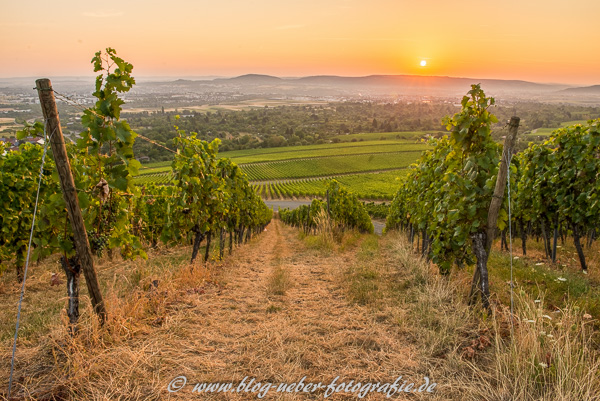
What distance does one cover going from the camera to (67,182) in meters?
3.23

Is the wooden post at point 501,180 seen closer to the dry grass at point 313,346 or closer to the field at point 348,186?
the dry grass at point 313,346

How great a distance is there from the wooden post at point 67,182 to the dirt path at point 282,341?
3.56ft

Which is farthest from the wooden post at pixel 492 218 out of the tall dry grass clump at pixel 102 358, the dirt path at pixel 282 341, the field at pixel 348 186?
the field at pixel 348 186

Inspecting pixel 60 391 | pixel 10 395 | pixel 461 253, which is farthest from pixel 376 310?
pixel 10 395

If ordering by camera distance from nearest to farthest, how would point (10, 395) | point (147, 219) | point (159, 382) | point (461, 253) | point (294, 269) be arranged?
point (10, 395), point (159, 382), point (461, 253), point (294, 269), point (147, 219)

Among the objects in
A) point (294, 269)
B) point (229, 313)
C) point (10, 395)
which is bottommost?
point (294, 269)

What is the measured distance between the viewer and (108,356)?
328 cm

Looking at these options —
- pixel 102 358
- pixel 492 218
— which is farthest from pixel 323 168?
pixel 102 358

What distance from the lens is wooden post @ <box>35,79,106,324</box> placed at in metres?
3.05

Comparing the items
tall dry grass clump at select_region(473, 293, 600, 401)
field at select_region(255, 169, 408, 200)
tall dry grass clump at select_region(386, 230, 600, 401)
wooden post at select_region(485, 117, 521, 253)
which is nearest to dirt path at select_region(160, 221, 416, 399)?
tall dry grass clump at select_region(386, 230, 600, 401)

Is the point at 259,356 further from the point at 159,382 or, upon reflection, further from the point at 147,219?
the point at 147,219

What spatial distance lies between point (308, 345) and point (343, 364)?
45cm

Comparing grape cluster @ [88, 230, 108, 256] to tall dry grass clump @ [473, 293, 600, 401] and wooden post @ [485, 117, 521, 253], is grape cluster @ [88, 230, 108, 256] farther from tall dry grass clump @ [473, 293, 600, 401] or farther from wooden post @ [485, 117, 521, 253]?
wooden post @ [485, 117, 521, 253]

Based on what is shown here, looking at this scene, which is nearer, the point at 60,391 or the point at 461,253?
the point at 60,391
